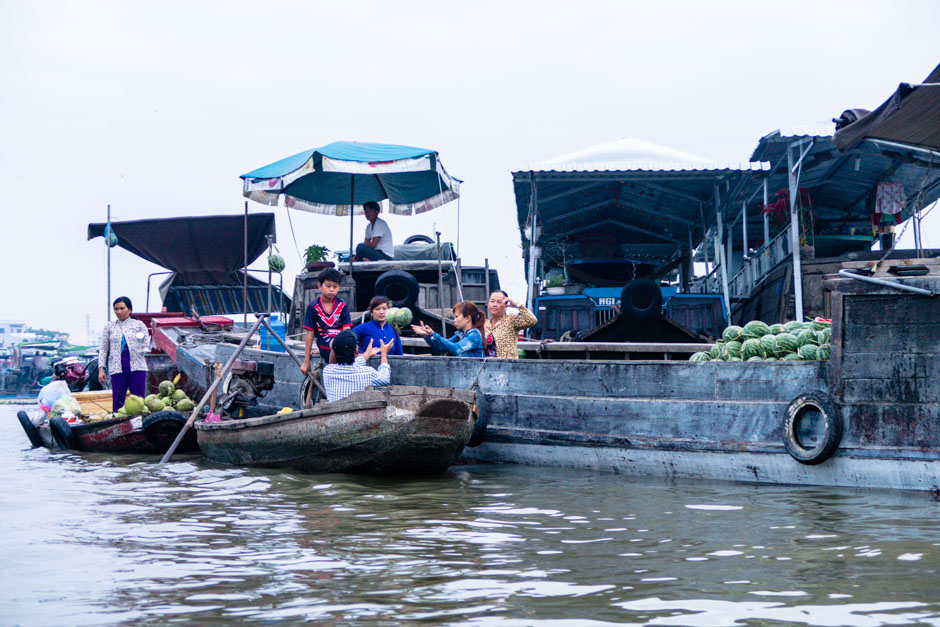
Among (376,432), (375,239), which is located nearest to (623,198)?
(375,239)

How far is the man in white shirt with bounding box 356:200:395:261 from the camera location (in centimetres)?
1301

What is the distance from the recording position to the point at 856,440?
20.5 ft

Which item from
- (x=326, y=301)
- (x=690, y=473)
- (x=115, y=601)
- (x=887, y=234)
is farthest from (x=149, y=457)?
(x=887, y=234)

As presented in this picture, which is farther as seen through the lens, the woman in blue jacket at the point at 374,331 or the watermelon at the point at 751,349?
the woman in blue jacket at the point at 374,331

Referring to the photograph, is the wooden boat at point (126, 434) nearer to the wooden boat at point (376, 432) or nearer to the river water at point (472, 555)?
the wooden boat at point (376, 432)

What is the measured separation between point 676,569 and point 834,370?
10.3 feet

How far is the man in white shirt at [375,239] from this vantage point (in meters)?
Result: 13.0

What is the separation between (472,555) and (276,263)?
824 cm

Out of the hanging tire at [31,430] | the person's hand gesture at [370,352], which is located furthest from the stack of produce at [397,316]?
the hanging tire at [31,430]

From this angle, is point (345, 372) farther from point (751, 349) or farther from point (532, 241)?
point (532, 241)

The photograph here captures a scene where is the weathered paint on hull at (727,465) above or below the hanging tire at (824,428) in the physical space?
below

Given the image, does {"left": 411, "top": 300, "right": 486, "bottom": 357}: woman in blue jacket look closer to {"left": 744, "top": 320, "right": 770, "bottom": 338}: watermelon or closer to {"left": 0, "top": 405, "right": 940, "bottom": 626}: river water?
{"left": 0, "top": 405, "right": 940, "bottom": 626}: river water

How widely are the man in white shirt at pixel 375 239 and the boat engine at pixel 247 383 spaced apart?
3593 mm

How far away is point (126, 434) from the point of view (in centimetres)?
1047
